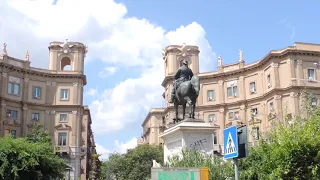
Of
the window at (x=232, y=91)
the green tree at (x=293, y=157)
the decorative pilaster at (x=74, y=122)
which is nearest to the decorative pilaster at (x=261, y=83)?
the window at (x=232, y=91)

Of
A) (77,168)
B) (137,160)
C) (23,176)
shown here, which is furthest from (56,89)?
(23,176)

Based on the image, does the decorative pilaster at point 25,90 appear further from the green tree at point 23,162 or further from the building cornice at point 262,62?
the green tree at point 23,162

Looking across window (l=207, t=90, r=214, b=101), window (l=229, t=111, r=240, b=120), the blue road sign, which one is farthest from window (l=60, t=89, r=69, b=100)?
the blue road sign

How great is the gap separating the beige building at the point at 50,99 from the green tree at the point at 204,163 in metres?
54.2

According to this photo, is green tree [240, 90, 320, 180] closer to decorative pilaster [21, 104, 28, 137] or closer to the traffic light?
the traffic light

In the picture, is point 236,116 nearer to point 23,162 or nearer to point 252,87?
point 252,87

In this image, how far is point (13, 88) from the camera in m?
65.6

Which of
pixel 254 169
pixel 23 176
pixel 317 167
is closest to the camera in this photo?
pixel 317 167

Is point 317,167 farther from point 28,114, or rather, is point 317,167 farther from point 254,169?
point 28,114

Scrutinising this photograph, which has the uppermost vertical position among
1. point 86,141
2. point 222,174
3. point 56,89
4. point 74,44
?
point 74,44

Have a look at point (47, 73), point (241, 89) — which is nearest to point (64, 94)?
point (47, 73)

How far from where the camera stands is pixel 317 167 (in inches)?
545

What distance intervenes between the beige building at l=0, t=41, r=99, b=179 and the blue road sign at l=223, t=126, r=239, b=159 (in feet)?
198

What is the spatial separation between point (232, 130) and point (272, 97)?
57.9m
